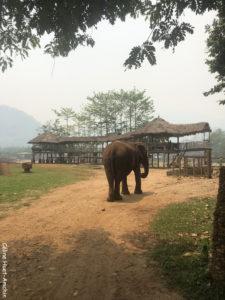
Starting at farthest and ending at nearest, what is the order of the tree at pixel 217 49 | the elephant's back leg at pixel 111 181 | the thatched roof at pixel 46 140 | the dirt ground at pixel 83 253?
the thatched roof at pixel 46 140 < the tree at pixel 217 49 < the elephant's back leg at pixel 111 181 < the dirt ground at pixel 83 253

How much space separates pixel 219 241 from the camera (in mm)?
2811

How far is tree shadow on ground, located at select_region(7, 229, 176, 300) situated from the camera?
2736mm

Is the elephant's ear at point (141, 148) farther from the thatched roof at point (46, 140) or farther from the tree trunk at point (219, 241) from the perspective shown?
the thatched roof at point (46, 140)

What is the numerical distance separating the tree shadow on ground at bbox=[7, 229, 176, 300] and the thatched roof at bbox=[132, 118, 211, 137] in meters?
23.4

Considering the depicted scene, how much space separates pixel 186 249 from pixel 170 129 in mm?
24621

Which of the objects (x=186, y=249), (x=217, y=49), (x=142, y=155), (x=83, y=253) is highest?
(x=217, y=49)

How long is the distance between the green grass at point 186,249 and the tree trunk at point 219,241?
0.43ft

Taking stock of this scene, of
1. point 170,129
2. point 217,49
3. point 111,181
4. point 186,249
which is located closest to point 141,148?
point 111,181

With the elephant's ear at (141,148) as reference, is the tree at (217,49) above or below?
above

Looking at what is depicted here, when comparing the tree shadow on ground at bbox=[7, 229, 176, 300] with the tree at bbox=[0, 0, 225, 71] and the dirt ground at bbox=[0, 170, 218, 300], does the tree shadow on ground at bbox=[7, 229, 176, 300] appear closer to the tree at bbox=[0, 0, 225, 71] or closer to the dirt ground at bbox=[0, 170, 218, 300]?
the dirt ground at bbox=[0, 170, 218, 300]

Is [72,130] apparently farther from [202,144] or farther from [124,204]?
[124,204]

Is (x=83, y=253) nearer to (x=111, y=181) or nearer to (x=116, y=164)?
(x=111, y=181)

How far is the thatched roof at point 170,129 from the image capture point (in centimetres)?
2616

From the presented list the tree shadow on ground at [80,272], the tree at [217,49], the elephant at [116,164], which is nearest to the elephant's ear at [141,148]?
the elephant at [116,164]
